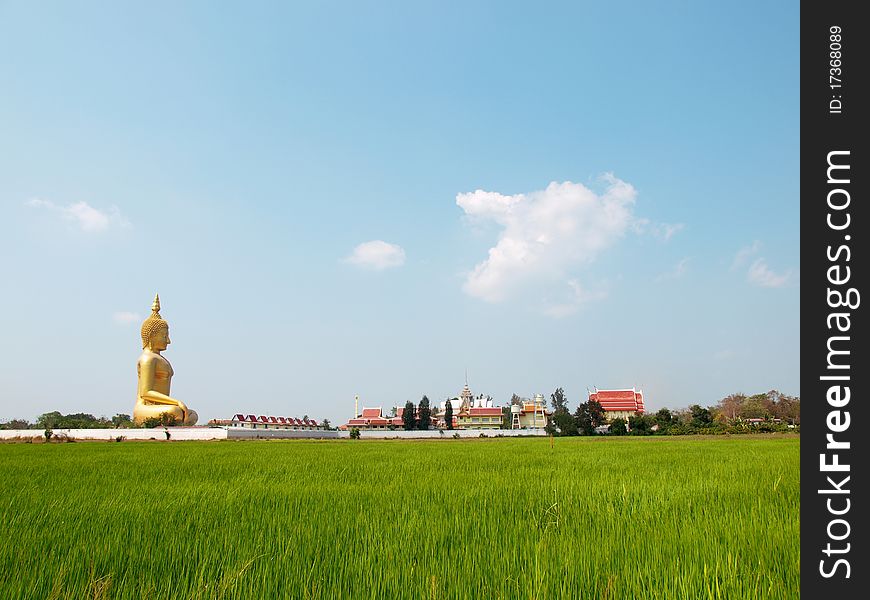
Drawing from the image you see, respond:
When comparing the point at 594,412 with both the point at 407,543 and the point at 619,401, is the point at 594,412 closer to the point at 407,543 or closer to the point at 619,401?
the point at 619,401

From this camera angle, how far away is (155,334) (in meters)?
41.2

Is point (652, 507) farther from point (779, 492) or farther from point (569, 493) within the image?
point (779, 492)

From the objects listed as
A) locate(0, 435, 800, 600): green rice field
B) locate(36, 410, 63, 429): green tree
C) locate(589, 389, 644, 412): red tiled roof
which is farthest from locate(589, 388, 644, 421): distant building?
locate(0, 435, 800, 600): green rice field

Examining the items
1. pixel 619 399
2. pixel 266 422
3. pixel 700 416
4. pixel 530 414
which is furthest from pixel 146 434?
pixel 619 399

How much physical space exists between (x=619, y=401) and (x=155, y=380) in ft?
157

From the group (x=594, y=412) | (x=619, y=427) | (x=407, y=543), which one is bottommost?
(x=619, y=427)

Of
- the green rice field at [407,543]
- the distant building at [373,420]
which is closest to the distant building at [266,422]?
the distant building at [373,420]

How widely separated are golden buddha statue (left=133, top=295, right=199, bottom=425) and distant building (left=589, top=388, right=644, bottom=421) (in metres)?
43.0

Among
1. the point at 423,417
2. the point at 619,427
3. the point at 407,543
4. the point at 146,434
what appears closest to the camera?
the point at 407,543

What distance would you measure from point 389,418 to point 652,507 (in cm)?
6572

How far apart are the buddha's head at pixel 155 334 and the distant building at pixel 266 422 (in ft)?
42.7

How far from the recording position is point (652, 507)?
378cm

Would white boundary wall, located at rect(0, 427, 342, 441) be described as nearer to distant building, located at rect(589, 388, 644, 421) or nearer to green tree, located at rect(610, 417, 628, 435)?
green tree, located at rect(610, 417, 628, 435)
